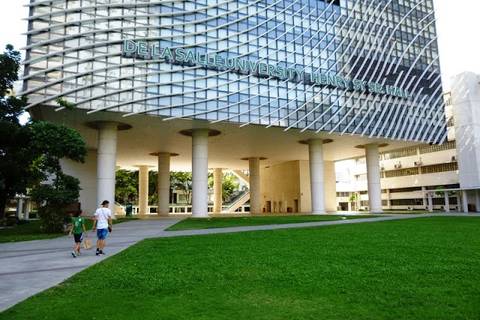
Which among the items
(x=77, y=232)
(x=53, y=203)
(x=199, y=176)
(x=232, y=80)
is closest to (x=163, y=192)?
(x=199, y=176)

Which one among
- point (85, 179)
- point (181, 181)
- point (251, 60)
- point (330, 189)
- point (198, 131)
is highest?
point (251, 60)

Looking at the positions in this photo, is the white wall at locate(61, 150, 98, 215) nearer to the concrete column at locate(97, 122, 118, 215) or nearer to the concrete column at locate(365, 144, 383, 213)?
the concrete column at locate(97, 122, 118, 215)

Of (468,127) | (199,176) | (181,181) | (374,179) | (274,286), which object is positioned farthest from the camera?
(181,181)

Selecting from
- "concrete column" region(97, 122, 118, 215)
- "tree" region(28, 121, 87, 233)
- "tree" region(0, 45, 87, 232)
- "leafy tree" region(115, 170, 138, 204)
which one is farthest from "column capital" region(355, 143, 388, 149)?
"leafy tree" region(115, 170, 138, 204)

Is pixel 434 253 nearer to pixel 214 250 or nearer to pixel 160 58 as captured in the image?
pixel 214 250

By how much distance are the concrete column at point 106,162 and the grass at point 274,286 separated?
2583 cm

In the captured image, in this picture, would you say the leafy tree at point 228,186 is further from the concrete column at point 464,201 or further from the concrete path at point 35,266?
the concrete path at point 35,266

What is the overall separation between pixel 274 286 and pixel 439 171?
232ft

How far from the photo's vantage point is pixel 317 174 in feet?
156

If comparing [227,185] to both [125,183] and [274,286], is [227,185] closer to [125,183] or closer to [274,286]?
[125,183]

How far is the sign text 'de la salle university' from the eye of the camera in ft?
116

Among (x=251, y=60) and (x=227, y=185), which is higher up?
(x=251, y=60)

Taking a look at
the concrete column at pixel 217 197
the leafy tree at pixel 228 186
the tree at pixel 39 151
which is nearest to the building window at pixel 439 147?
the concrete column at pixel 217 197

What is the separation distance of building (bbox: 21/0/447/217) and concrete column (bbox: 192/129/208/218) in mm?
108
